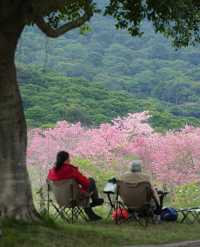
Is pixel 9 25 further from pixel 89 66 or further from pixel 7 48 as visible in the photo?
pixel 89 66

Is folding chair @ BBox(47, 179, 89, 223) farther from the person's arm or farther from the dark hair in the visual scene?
the dark hair

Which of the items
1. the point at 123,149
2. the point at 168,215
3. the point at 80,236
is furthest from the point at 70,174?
the point at 123,149

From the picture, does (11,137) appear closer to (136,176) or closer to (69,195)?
(69,195)

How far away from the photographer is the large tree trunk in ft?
27.1

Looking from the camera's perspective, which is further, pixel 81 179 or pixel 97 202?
pixel 97 202

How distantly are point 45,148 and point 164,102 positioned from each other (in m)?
29.2

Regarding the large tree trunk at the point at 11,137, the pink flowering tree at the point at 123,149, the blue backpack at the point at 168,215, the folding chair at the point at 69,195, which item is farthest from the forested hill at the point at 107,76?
the large tree trunk at the point at 11,137

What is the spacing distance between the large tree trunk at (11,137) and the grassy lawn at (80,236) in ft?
1.32

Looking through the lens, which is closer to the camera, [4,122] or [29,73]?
[4,122]

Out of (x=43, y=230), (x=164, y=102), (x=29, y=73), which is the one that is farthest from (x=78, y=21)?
(x=164, y=102)

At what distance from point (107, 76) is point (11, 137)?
55149 millimetres

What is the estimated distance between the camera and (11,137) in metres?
8.34

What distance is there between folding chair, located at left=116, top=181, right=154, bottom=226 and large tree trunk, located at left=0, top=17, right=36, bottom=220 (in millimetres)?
2703

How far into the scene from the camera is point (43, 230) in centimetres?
773
